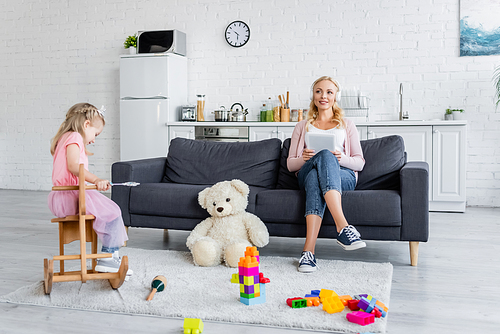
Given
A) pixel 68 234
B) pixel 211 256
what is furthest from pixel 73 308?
pixel 211 256

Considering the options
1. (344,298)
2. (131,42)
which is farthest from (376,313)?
(131,42)

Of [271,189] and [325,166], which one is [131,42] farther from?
[325,166]

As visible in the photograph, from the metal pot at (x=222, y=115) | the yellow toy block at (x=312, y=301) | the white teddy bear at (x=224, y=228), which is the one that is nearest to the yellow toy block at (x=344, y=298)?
the yellow toy block at (x=312, y=301)

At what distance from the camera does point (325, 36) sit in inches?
215

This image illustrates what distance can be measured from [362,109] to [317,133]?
7.56 feet

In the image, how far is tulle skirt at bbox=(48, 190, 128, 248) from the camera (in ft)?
7.41

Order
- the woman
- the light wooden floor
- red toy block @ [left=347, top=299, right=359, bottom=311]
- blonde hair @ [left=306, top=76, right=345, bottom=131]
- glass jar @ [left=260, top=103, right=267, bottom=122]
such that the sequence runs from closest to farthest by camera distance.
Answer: the light wooden floor
red toy block @ [left=347, top=299, right=359, bottom=311]
the woman
blonde hair @ [left=306, top=76, right=345, bottom=131]
glass jar @ [left=260, top=103, right=267, bottom=122]

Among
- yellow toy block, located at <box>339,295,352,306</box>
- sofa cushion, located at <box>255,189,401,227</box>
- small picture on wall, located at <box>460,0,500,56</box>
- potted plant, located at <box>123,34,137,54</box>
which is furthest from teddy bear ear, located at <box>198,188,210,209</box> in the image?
small picture on wall, located at <box>460,0,500,56</box>

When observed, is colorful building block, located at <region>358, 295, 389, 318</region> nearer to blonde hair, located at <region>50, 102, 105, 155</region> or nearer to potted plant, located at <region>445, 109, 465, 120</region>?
blonde hair, located at <region>50, 102, 105, 155</region>

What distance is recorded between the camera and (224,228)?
109 inches

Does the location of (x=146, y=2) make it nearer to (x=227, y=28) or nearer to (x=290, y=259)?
(x=227, y=28)

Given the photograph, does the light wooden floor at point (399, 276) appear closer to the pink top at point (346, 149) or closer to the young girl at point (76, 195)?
the young girl at point (76, 195)

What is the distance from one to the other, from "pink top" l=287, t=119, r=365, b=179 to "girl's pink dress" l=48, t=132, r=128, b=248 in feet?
3.97

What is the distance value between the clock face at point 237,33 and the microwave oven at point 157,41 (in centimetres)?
62
